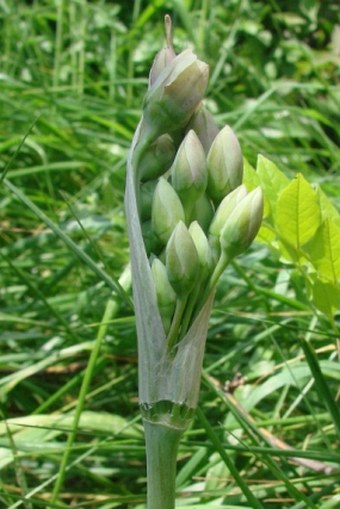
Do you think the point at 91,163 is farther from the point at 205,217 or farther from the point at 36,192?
the point at 205,217

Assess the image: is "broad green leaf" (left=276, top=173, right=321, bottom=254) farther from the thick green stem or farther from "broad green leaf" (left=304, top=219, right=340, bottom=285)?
the thick green stem

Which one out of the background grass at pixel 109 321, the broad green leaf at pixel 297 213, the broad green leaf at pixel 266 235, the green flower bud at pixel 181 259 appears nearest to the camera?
the green flower bud at pixel 181 259

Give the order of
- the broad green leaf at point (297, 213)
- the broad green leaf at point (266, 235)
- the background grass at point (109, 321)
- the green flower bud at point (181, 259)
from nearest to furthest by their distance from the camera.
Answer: the green flower bud at point (181, 259), the broad green leaf at point (297, 213), the broad green leaf at point (266, 235), the background grass at point (109, 321)

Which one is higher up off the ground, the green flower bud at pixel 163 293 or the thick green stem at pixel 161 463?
the green flower bud at pixel 163 293

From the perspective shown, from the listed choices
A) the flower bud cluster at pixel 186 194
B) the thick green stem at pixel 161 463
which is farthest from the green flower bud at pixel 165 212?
the thick green stem at pixel 161 463

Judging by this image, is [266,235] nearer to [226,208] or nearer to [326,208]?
[326,208]

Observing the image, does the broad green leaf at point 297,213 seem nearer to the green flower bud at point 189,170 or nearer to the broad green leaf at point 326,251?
the broad green leaf at point 326,251

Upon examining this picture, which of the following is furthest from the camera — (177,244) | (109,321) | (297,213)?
(109,321)

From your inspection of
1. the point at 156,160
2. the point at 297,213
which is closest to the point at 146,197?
the point at 156,160
